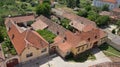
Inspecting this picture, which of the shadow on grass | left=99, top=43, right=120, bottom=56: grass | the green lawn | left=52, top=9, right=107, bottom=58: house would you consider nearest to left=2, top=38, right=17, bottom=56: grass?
the green lawn

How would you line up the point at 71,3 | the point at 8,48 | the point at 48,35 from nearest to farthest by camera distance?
the point at 8,48, the point at 48,35, the point at 71,3

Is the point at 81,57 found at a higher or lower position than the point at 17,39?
lower

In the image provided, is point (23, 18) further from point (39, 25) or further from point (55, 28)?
point (55, 28)

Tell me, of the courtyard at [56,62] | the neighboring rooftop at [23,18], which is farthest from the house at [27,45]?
the neighboring rooftop at [23,18]

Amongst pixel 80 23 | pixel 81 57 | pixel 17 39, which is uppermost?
pixel 17 39

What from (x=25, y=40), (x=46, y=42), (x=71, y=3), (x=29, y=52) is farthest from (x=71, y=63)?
(x=71, y=3)

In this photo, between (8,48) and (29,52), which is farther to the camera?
(8,48)

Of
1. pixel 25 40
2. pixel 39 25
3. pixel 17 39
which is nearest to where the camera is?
pixel 25 40

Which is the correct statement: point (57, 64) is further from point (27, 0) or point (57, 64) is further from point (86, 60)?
point (27, 0)

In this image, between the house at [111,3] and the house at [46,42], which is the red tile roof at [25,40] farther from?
the house at [111,3]

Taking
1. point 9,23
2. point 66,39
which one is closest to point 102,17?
point 66,39
